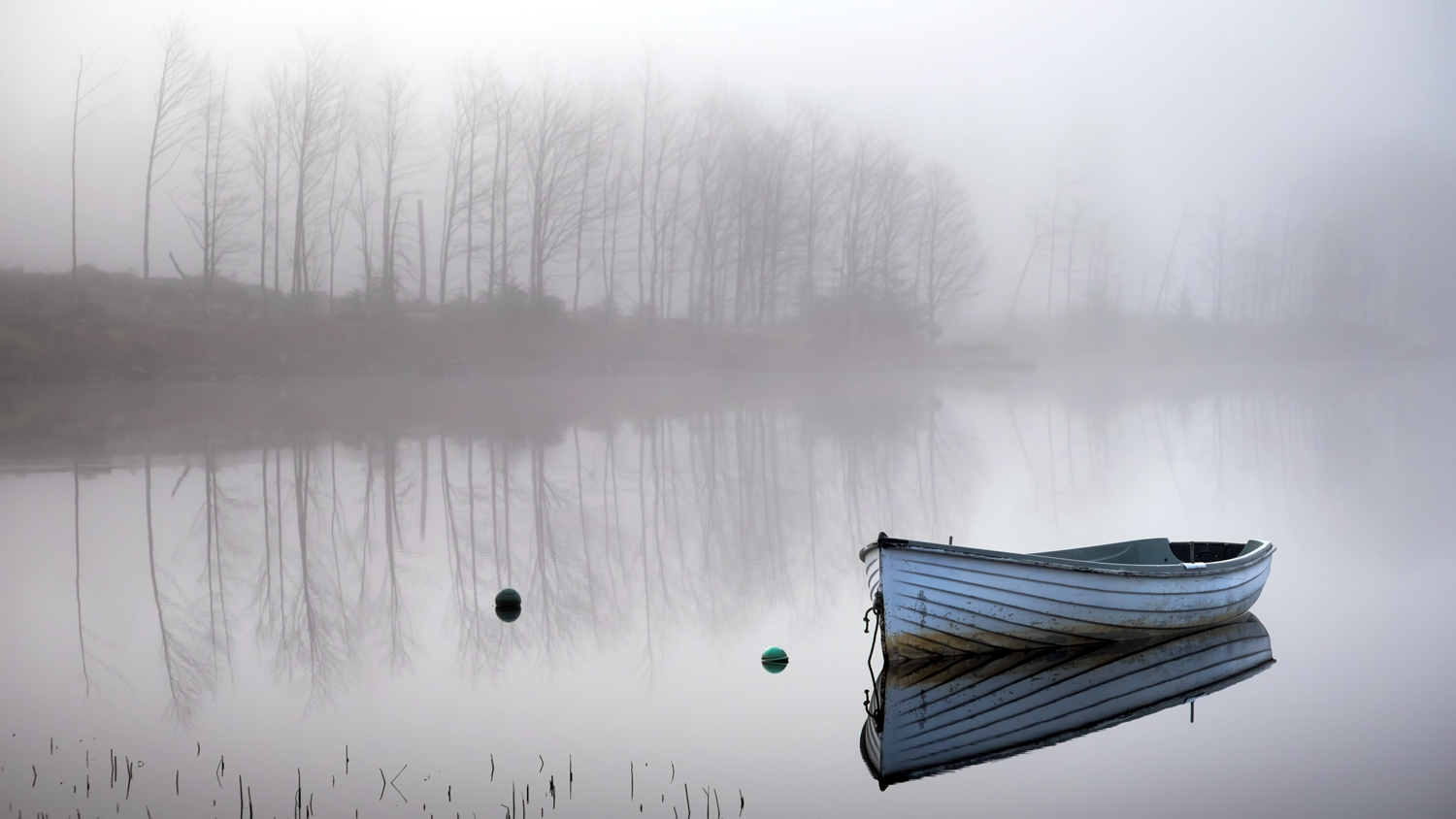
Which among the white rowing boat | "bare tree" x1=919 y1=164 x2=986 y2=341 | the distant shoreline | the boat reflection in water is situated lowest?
the boat reflection in water

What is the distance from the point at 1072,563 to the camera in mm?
7637

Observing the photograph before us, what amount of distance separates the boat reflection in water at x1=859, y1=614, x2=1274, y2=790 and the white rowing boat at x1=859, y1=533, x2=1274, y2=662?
137 mm

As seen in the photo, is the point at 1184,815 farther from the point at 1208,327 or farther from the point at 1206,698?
the point at 1208,327

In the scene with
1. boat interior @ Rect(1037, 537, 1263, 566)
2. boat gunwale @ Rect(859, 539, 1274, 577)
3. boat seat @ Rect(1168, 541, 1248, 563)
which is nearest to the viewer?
boat gunwale @ Rect(859, 539, 1274, 577)

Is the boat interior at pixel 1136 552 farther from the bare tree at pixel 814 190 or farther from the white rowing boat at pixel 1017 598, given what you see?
the bare tree at pixel 814 190

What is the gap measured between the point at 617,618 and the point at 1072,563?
3.97 metres

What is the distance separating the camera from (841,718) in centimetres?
689

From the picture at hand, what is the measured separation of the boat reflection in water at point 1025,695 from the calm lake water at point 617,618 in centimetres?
16

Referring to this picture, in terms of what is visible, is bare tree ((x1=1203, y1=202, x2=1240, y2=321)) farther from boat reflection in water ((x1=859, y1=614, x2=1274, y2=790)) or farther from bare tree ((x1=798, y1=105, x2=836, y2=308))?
boat reflection in water ((x1=859, y1=614, x2=1274, y2=790))

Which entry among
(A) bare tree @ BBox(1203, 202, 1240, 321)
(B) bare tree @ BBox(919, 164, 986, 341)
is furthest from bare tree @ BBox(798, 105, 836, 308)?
(A) bare tree @ BBox(1203, 202, 1240, 321)

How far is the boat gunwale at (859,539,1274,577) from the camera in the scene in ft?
23.8

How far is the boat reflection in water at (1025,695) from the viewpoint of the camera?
6398 mm

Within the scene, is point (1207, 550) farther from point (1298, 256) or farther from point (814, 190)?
point (1298, 256)

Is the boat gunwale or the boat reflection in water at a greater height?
the boat gunwale
